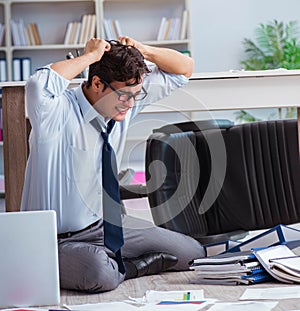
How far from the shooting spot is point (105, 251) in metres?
2.56

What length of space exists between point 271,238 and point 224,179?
48 centimetres

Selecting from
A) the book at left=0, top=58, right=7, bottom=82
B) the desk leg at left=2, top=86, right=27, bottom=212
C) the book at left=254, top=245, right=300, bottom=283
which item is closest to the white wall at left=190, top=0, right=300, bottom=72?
the book at left=0, top=58, right=7, bottom=82

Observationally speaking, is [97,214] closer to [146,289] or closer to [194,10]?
[146,289]

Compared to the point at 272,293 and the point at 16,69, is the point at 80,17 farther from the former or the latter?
the point at 272,293

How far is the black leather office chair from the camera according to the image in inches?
123

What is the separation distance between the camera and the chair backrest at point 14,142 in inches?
113

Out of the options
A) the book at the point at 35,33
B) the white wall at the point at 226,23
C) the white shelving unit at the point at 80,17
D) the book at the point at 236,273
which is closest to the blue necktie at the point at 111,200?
the book at the point at 236,273

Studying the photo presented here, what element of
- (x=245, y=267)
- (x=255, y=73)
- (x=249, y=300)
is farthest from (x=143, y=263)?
(x=255, y=73)

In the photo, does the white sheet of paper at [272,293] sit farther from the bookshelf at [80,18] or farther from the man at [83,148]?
the bookshelf at [80,18]

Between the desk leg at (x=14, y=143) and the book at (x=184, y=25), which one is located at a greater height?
the book at (x=184, y=25)

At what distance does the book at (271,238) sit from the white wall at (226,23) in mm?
3515

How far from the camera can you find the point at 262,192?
3.14 m

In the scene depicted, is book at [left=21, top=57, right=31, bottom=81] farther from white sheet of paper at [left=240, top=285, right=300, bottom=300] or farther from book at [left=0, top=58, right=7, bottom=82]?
white sheet of paper at [left=240, top=285, right=300, bottom=300]

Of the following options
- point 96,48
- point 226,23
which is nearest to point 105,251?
point 96,48
